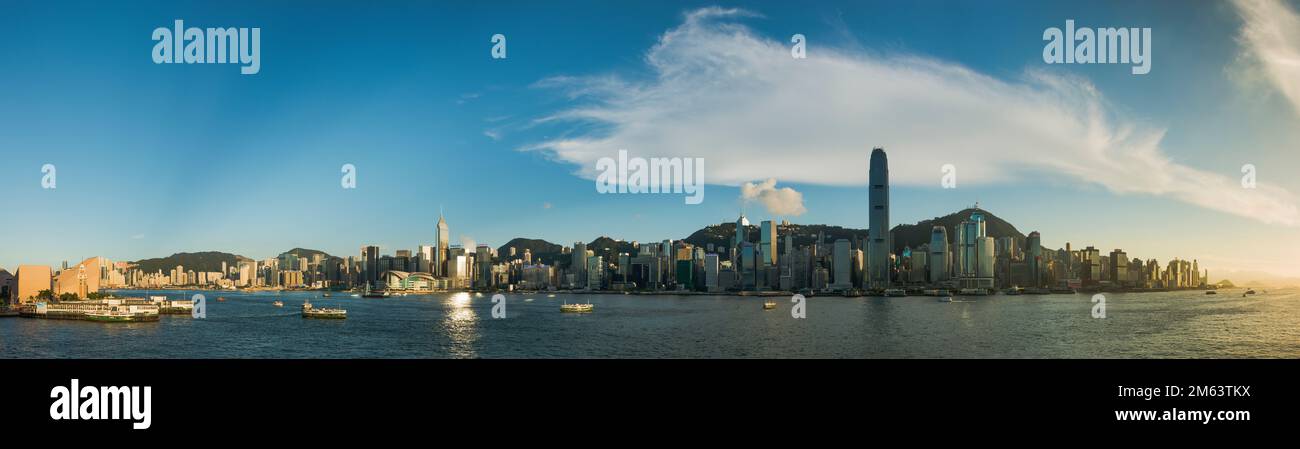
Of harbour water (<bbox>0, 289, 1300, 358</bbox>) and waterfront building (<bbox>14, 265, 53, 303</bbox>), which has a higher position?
waterfront building (<bbox>14, 265, 53, 303</bbox>)

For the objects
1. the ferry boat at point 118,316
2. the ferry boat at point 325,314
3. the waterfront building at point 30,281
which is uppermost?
the waterfront building at point 30,281

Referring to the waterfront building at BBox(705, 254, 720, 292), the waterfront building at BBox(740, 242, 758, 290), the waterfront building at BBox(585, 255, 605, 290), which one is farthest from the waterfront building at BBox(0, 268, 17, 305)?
the waterfront building at BBox(740, 242, 758, 290)

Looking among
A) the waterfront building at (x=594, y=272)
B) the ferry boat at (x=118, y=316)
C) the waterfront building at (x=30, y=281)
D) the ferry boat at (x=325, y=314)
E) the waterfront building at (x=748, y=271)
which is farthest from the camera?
the waterfront building at (x=594, y=272)

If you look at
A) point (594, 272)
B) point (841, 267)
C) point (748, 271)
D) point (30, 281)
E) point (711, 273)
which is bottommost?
point (711, 273)

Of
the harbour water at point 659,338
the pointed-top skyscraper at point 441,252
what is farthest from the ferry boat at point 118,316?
the pointed-top skyscraper at point 441,252

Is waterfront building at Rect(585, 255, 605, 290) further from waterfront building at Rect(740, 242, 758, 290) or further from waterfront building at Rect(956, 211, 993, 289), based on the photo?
waterfront building at Rect(956, 211, 993, 289)

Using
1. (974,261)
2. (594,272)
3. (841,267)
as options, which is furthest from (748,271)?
(974,261)

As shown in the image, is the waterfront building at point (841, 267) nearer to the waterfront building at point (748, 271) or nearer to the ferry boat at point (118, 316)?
the waterfront building at point (748, 271)

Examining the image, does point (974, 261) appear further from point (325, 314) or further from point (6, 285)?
point (6, 285)
